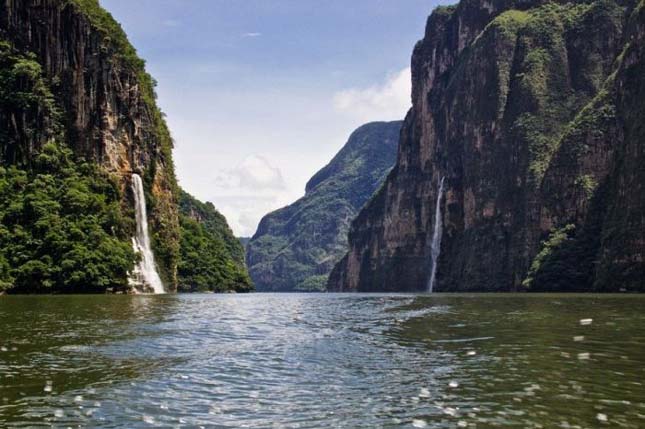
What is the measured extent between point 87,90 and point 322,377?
91.9 m

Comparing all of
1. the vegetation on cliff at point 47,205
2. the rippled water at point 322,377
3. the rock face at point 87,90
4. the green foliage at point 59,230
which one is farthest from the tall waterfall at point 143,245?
the rippled water at point 322,377

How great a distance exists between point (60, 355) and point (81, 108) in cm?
8422

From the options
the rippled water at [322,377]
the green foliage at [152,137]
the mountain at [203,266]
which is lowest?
the rippled water at [322,377]

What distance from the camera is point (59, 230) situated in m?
84.5

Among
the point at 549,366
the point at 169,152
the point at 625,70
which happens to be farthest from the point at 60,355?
the point at 625,70

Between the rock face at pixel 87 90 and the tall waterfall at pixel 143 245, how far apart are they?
1858mm

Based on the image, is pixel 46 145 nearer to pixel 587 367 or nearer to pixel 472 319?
pixel 472 319

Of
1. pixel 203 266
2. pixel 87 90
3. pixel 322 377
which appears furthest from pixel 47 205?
pixel 322 377

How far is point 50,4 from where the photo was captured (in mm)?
101500

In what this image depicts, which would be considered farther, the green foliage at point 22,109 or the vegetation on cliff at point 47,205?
the green foliage at point 22,109

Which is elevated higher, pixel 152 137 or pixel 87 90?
pixel 87 90

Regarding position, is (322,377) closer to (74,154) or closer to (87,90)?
(74,154)

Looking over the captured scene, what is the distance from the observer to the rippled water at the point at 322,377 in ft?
47.6

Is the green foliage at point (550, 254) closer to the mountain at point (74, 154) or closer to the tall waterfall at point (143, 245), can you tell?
the mountain at point (74, 154)
